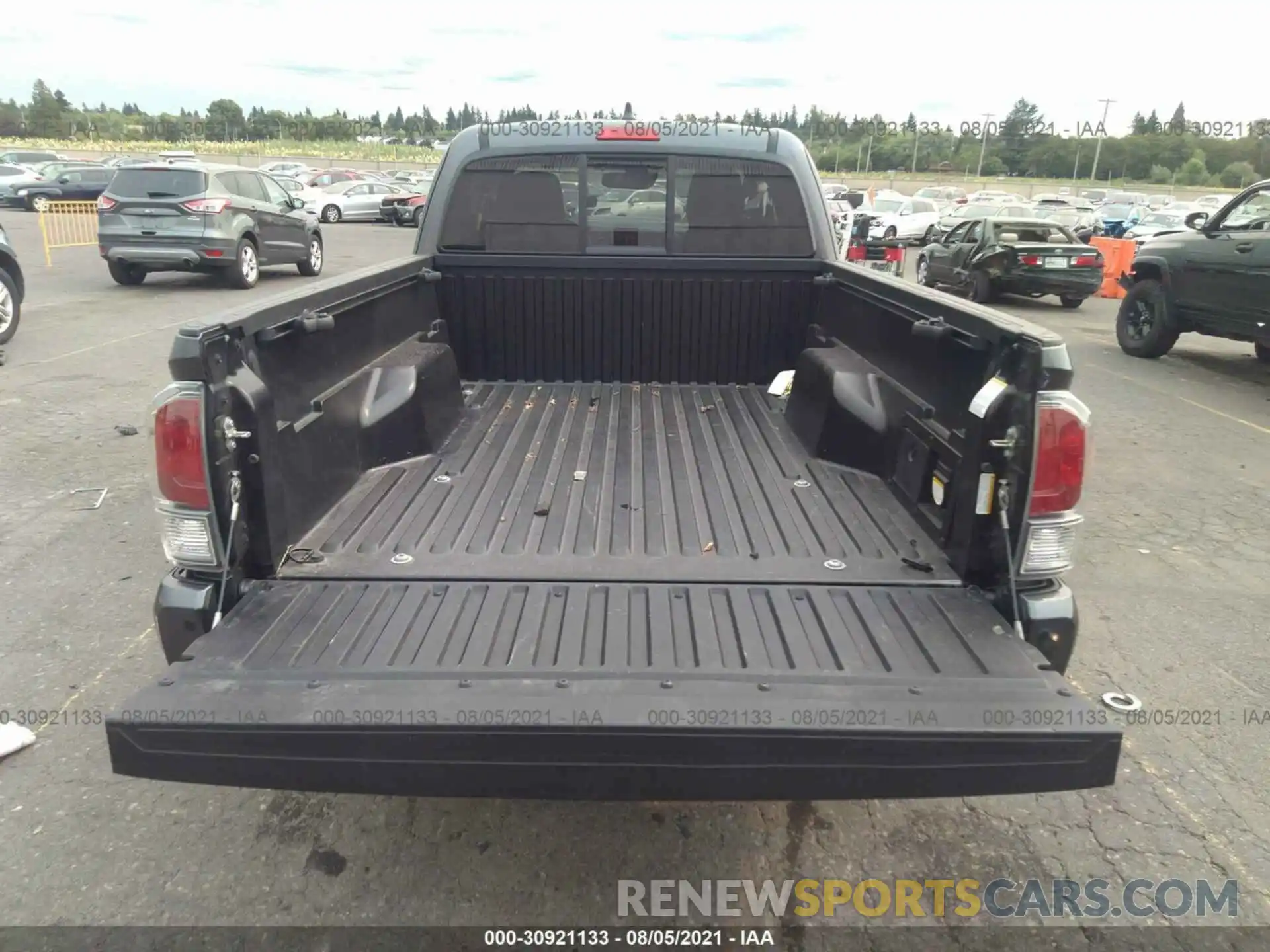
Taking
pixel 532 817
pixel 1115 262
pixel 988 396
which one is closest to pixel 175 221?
pixel 532 817

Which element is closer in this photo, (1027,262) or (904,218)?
(1027,262)

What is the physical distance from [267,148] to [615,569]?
261ft

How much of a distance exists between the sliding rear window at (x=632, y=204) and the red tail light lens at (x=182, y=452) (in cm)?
266

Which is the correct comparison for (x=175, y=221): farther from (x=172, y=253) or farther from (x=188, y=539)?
(x=188, y=539)

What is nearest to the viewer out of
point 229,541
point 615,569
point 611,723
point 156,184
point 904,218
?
point 611,723

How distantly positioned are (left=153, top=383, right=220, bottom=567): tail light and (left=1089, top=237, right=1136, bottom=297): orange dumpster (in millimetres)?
19917

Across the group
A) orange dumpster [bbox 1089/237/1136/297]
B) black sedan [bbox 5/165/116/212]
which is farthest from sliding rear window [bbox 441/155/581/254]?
black sedan [bbox 5/165/116/212]

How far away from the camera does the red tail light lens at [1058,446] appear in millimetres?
2254

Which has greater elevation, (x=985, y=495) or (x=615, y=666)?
(x=985, y=495)

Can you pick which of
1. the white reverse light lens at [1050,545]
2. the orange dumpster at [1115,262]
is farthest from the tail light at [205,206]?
the orange dumpster at [1115,262]

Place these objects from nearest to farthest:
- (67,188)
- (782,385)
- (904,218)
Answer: (782,385)
(904,218)
(67,188)

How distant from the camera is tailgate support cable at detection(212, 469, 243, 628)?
231 centimetres

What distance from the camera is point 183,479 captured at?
2.23m

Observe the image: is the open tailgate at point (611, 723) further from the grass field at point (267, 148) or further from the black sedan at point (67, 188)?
the grass field at point (267, 148)
